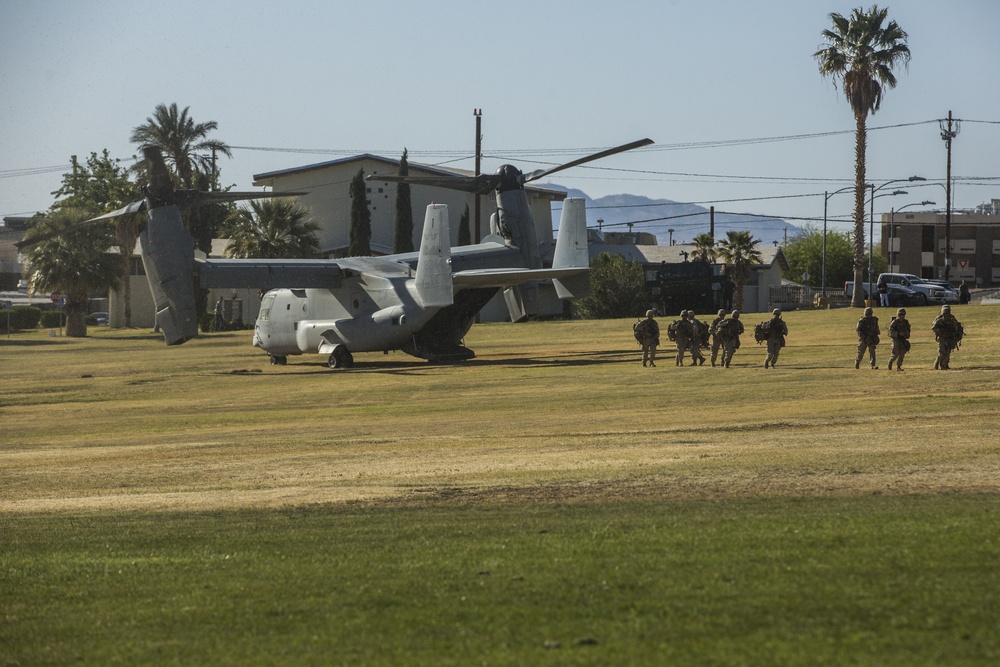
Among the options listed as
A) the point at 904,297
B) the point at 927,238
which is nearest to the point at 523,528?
the point at 904,297

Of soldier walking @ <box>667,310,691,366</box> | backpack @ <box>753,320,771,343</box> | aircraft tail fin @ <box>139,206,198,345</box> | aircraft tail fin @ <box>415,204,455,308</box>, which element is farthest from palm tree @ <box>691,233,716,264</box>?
aircraft tail fin @ <box>139,206,198,345</box>

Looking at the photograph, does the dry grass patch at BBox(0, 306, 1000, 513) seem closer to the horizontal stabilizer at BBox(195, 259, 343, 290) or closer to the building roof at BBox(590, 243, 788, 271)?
the horizontal stabilizer at BBox(195, 259, 343, 290)

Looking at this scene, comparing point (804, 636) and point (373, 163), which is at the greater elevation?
point (373, 163)

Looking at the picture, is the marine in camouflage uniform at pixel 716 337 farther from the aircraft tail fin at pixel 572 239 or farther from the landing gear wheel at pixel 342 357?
the landing gear wheel at pixel 342 357

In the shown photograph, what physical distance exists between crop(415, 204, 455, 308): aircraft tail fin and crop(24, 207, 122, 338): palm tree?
47.5 meters

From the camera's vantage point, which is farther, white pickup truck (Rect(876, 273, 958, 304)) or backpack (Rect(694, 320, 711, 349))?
white pickup truck (Rect(876, 273, 958, 304))

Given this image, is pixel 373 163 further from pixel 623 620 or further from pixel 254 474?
pixel 623 620

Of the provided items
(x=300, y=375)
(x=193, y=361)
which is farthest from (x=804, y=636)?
(x=193, y=361)

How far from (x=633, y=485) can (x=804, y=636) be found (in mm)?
7861

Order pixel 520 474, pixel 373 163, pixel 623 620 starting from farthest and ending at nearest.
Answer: pixel 373 163 < pixel 520 474 < pixel 623 620

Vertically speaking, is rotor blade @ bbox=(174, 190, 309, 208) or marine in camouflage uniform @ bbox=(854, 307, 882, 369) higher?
rotor blade @ bbox=(174, 190, 309, 208)

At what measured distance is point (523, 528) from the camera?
11.9m

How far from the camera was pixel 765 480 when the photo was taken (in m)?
14.9

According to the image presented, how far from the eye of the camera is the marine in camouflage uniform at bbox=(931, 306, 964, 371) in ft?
102
